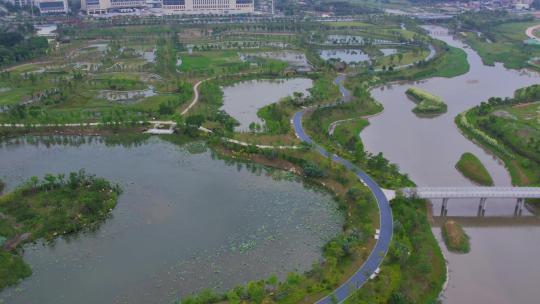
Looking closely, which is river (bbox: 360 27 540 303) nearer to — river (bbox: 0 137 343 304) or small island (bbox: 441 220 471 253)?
small island (bbox: 441 220 471 253)

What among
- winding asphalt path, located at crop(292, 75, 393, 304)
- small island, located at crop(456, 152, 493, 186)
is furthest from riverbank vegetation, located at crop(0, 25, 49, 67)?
small island, located at crop(456, 152, 493, 186)

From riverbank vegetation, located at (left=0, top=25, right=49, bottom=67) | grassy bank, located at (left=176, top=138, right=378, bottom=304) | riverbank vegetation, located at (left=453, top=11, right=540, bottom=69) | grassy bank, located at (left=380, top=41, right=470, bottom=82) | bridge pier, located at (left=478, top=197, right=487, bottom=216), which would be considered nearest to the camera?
grassy bank, located at (left=176, top=138, right=378, bottom=304)

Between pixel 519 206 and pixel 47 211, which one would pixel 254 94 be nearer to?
pixel 47 211

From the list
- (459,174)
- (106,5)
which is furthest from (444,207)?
(106,5)

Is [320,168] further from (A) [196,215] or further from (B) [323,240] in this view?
(A) [196,215]

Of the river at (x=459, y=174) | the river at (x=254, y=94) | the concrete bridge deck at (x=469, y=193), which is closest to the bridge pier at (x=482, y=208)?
the river at (x=459, y=174)

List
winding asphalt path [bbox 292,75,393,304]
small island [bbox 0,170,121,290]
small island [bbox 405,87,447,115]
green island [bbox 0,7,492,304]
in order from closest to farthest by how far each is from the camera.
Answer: winding asphalt path [bbox 292,75,393,304] → green island [bbox 0,7,492,304] → small island [bbox 0,170,121,290] → small island [bbox 405,87,447,115]
